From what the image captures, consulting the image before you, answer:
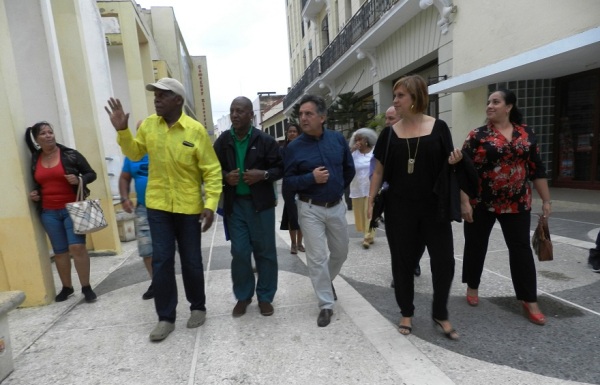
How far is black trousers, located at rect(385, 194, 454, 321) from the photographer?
8.67 feet

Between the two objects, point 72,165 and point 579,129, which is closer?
point 72,165

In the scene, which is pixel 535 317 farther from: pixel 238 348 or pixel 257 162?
pixel 257 162

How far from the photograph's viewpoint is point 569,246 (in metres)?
4.84

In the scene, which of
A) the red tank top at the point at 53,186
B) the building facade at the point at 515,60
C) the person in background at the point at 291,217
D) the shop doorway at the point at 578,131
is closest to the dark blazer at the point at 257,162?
the person in background at the point at 291,217

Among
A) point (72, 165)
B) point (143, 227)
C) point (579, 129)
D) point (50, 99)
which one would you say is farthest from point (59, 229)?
point (579, 129)

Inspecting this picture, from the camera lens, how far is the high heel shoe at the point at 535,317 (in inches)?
112

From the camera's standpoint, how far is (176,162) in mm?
2861

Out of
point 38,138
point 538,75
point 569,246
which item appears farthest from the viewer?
point 538,75

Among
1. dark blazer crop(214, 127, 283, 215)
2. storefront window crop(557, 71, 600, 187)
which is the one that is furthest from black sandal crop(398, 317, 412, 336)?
storefront window crop(557, 71, 600, 187)

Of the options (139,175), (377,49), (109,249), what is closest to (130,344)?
(139,175)

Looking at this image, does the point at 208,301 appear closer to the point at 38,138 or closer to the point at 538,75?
the point at 38,138

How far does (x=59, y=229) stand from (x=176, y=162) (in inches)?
72.6

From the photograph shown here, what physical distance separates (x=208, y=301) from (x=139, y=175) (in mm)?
1442

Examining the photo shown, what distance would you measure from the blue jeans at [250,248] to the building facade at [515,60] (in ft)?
18.9
